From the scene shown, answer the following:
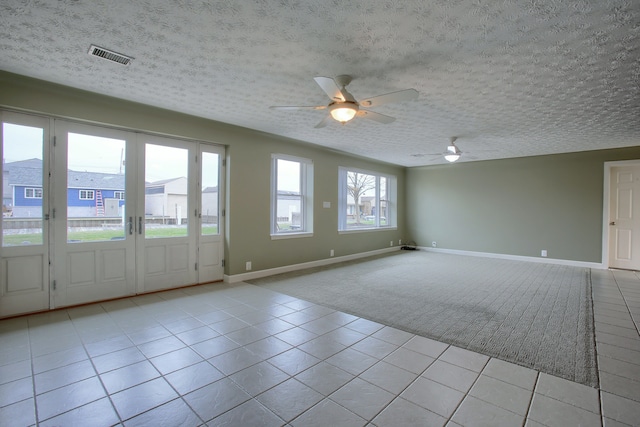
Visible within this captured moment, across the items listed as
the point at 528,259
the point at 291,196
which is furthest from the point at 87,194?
the point at 528,259

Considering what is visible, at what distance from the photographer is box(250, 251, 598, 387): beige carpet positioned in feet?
8.66

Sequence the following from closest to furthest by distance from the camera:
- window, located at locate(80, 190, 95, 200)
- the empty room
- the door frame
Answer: the empty room, window, located at locate(80, 190, 95, 200), the door frame

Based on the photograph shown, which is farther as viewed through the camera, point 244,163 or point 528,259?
point 528,259

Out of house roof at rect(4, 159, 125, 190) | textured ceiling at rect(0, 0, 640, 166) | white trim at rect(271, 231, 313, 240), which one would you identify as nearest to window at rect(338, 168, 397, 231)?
white trim at rect(271, 231, 313, 240)

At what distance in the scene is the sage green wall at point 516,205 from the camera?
626 cm

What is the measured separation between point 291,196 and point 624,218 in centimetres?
664

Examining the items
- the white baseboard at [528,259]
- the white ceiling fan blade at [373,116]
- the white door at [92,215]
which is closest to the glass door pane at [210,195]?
the white door at [92,215]

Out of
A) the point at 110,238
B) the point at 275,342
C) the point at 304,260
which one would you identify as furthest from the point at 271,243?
the point at 275,342

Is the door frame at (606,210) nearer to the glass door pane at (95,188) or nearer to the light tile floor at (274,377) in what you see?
the light tile floor at (274,377)

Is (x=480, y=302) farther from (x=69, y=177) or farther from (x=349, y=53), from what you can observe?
(x=69, y=177)

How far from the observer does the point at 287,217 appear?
6000 mm

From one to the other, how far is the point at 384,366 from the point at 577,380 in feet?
4.47

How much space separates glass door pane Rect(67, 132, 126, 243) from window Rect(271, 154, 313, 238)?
2411 mm

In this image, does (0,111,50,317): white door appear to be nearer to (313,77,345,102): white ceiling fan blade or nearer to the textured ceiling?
the textured ceiling
